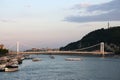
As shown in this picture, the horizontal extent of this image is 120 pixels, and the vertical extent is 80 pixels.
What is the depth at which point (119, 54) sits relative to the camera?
5935 inches

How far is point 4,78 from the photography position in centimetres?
4638

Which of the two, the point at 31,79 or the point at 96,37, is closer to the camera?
the point at 31,79

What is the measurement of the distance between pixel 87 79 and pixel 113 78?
3.18 meters

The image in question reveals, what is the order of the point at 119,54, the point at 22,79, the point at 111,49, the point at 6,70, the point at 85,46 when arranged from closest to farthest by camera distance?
the point at 22,79, the point at 6,70, the point at 119,54, the point at 111,49, the point at 85,46

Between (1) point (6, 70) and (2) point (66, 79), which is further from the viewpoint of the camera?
(1) point (6, 70)

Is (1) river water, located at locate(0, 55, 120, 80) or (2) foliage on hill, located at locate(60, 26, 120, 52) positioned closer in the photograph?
(1) river water, located at locate(0, 55, 120, 80)

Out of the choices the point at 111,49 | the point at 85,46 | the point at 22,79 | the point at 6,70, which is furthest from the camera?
the point at 85,46

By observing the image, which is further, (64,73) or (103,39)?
(103,39)

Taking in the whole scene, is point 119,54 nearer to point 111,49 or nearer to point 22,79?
point 111,49

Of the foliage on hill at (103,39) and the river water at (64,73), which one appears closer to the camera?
the river water at (64,73)

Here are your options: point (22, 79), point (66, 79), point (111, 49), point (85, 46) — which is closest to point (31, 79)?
point (22, 79)

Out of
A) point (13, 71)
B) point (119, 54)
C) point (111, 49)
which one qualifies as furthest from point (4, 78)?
point (111, 49)

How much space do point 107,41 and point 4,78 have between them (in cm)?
12994

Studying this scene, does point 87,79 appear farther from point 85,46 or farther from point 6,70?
point 85,46
